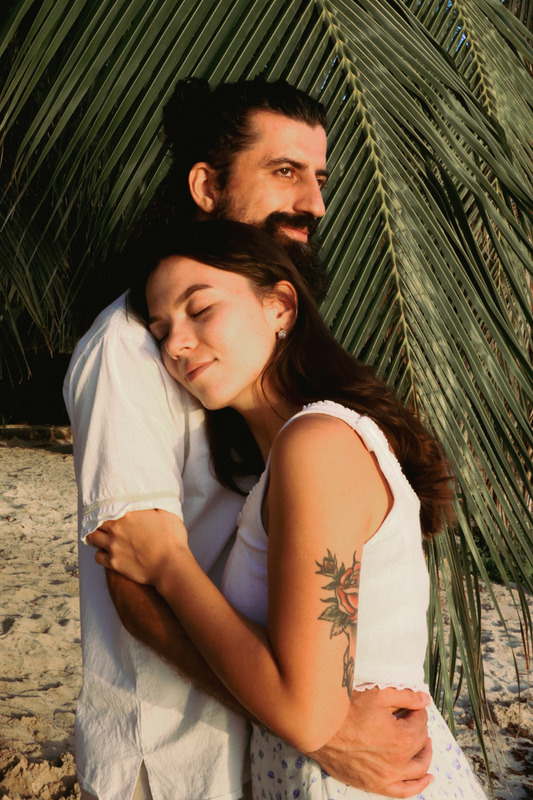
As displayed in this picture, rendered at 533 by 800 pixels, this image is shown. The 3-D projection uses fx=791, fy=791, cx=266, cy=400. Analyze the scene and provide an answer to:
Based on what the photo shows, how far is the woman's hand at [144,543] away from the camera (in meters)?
1.27

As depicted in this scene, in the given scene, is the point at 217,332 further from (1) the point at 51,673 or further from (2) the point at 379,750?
(1) the point at 51,673

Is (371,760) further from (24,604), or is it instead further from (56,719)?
(24,604)

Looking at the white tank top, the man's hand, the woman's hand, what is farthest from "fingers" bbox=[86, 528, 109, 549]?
the man's hand

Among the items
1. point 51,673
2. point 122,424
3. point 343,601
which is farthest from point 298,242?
point 51,673

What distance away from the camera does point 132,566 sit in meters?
1.30

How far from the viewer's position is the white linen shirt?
1310 mm

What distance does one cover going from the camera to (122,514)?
1280 millimetres

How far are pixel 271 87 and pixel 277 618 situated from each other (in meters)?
1.34

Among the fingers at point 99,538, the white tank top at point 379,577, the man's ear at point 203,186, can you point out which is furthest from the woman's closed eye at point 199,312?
the man's ear at point 203,186

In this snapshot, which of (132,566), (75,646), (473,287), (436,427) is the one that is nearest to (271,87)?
(473,287)

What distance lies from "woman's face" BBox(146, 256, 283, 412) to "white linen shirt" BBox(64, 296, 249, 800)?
65mm

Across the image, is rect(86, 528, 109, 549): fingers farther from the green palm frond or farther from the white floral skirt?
the green palm frond

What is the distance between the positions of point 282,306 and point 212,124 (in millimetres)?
662

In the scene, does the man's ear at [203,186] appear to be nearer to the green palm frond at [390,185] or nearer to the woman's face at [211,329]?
the green palm frond at [390,185]
